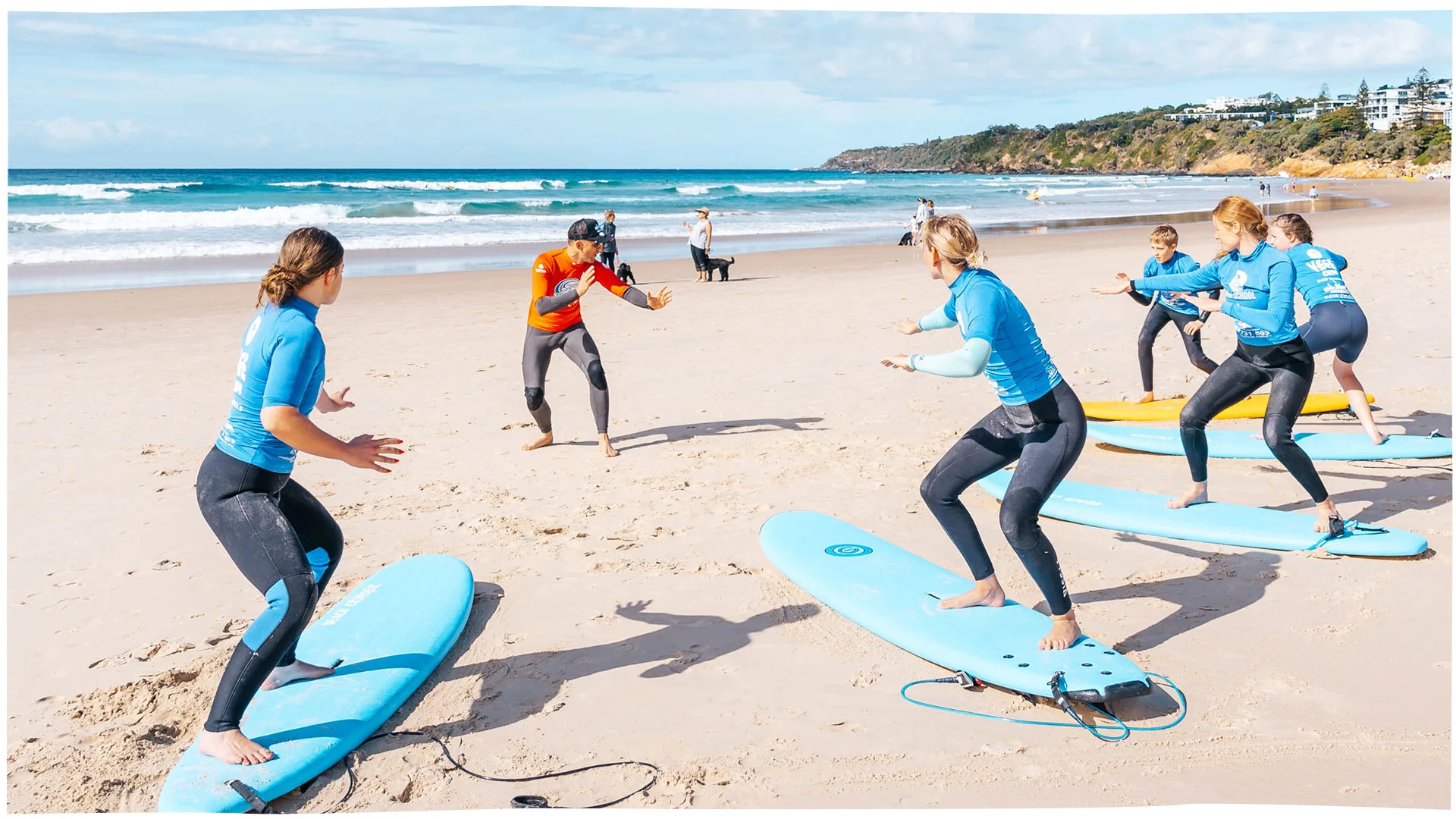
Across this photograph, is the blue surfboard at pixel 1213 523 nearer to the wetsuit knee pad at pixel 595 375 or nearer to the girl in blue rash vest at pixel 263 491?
the wetsuit knee pad at pixel 595 375

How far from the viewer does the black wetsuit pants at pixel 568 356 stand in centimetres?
739

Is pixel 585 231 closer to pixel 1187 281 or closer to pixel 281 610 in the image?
pixel 1187 281

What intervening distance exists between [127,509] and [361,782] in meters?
3.75

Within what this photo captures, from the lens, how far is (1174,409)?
779cm

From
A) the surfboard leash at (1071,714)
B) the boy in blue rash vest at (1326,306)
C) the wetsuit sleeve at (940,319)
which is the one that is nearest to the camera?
the surfboard leash at (1071,714)

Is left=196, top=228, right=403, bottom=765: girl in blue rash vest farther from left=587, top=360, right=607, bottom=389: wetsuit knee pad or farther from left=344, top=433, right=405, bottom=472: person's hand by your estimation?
left=587, top=360, right=607, bottom=389: wetsuit knee pad

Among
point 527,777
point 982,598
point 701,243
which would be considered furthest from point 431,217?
point 527,777

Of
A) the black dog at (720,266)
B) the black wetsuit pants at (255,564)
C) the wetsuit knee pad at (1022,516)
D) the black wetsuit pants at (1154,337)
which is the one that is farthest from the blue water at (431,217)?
the wetsuit knee pad at (1022,516)

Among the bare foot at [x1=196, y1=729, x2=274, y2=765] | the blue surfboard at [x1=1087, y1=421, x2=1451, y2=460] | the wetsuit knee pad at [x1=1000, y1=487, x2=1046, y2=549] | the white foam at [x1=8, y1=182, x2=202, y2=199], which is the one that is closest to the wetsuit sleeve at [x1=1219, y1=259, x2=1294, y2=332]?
the blue surfboard at [x1=1087, y1=421, x2=1451, y2=460]

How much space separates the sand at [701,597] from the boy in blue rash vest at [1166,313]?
0.75m

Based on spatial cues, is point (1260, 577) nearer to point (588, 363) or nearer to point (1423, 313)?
point (588, 363)

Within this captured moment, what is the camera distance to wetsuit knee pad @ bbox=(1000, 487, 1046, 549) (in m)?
3.84

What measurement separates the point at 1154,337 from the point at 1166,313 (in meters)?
0.25

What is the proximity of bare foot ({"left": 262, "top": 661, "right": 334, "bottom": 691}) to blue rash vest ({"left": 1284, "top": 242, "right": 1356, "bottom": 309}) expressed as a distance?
573 centimetres
